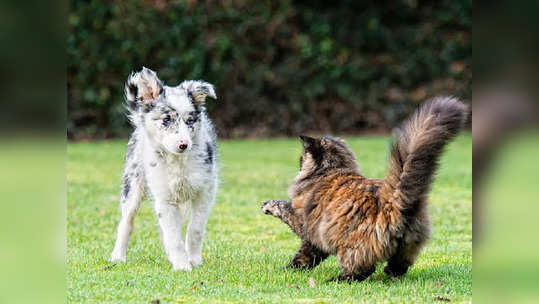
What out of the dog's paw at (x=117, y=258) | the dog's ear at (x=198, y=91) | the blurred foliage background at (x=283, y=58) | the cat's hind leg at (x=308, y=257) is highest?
the blurred foliage background at (x=283, y=58)

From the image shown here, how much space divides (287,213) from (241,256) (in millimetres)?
1025

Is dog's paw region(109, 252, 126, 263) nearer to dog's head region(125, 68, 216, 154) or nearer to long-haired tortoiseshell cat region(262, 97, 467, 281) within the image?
dog's head region(125, 68, 216, 154)

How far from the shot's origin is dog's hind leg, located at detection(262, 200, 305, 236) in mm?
5750

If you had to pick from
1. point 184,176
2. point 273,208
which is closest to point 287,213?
point 273,208

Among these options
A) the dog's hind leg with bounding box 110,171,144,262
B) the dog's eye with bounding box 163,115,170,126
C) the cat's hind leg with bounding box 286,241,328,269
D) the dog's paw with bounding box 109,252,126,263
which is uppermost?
the dog's eye with bounding box 163,115,170,126

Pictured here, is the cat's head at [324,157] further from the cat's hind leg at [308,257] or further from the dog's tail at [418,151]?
the dog's tail at [418,151]

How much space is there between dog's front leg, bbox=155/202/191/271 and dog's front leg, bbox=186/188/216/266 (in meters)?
0.12

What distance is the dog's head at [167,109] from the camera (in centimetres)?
578

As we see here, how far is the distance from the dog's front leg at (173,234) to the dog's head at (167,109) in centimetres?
58

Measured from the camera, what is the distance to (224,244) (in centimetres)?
739

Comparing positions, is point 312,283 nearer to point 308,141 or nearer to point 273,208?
point 273,208

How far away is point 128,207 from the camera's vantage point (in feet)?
21.7

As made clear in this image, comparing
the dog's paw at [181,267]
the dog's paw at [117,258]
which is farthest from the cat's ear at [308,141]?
the dog's paw at [117,258]

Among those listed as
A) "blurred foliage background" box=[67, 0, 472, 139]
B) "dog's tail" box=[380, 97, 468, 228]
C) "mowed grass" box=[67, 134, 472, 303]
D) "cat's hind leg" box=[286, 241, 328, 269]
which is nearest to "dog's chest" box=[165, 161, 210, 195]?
"mowed grass" box=[67, 134, 472, 303]
